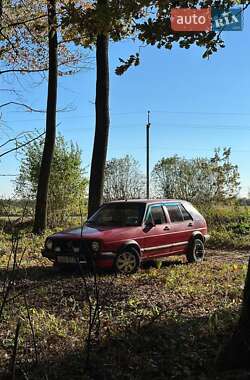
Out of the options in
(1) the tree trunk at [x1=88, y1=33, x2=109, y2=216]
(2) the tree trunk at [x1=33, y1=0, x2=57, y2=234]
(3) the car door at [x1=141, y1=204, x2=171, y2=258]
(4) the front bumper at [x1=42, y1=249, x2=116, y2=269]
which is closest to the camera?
(4) the front bumper at [x1=42, y1=249, x2=116, y2=269]

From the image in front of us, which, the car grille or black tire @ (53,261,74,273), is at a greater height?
the car grille

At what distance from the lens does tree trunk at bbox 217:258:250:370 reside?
Result: 4.96 meters

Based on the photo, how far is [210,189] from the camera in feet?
88.4

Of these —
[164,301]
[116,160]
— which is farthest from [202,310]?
[116,160]

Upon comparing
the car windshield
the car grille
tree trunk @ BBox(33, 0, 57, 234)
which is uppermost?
tree trunk @ BBox(33, 0, 57, 234)

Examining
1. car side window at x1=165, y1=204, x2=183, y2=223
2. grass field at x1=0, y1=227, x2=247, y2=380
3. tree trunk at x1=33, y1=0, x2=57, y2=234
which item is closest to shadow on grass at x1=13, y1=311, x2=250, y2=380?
grass field at x1=0, y1=227, x2=247, y2=380

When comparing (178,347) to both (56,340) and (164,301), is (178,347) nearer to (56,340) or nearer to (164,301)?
(56,340)

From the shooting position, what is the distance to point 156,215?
1265 cm

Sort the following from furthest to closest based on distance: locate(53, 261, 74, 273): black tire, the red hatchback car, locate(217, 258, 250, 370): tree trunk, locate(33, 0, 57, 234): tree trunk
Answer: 1. locate(33, 0, 57, 234): tree trunk
2. locate(53, 261, 74, 273): black tire
3. the red hatchback car
4. locate(217, 258, 250, 370): tree trunk

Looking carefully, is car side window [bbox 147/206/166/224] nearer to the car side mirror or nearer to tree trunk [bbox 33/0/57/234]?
the car side mirror

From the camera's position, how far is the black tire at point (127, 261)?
11.3m

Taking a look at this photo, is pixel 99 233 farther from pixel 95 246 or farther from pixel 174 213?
pixel 174 213

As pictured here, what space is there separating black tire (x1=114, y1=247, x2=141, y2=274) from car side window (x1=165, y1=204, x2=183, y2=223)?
1.81 meters

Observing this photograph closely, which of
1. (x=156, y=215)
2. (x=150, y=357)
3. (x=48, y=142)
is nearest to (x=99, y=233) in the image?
(x=156, y=215)
